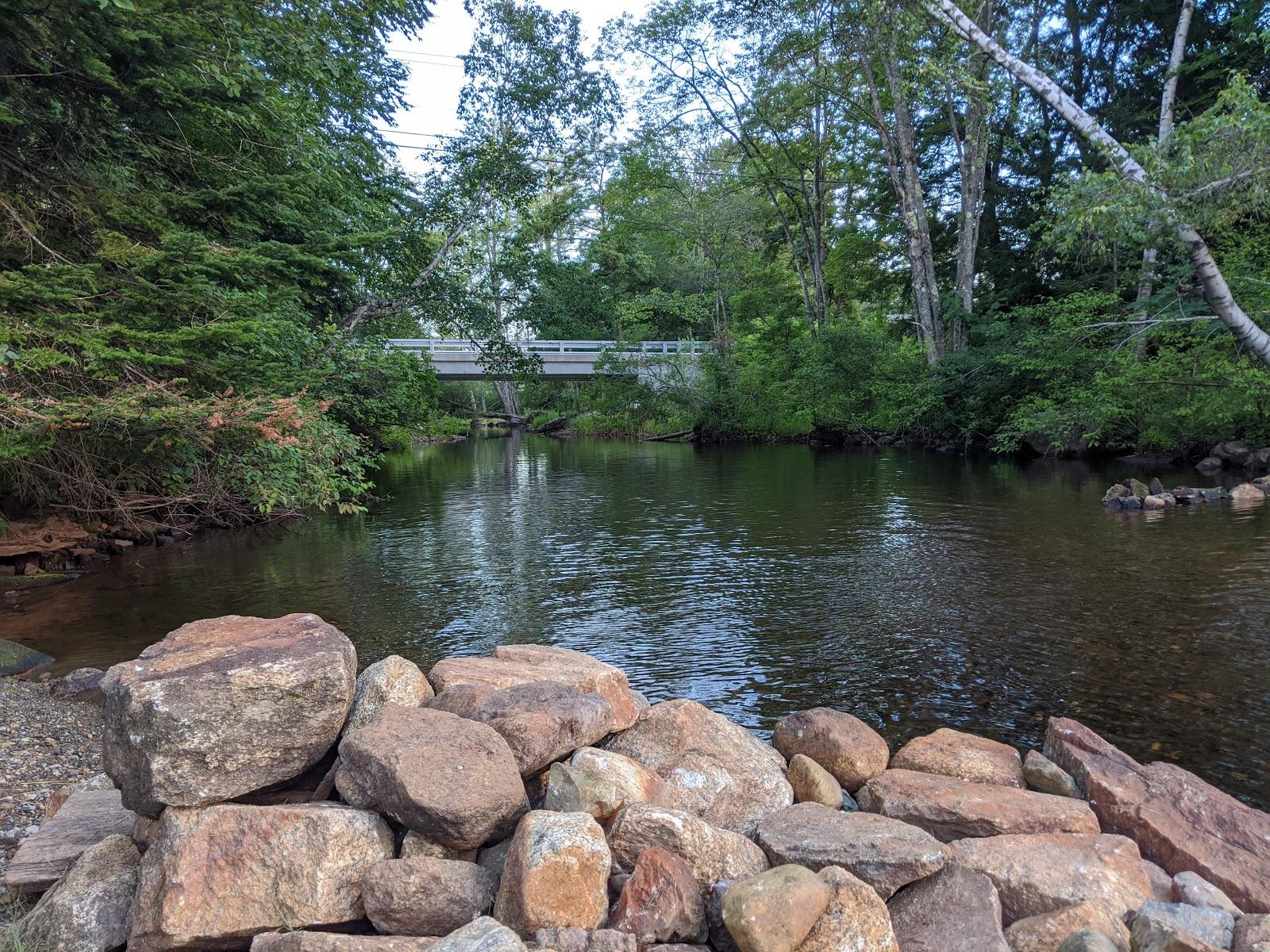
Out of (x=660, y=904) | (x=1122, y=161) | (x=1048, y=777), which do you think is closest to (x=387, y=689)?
(x=660, y=904)

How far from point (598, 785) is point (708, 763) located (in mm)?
977

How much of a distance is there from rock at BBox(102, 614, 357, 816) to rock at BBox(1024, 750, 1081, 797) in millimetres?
4073

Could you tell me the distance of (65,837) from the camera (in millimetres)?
4215

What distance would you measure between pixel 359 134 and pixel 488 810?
21.4m

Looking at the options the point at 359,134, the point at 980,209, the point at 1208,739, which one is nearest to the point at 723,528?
the point at 1208,739

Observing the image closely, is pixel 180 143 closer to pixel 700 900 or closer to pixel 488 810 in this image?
pixel 488 810

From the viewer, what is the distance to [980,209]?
1224 inches

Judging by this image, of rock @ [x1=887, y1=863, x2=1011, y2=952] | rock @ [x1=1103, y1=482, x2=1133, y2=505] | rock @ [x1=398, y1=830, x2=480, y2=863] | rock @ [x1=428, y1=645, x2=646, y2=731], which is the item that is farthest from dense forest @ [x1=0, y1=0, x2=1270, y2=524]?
rock @ [x1=887, y1=863, x2=1011, y2=952]

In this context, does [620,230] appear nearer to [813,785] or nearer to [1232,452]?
[1232,452]

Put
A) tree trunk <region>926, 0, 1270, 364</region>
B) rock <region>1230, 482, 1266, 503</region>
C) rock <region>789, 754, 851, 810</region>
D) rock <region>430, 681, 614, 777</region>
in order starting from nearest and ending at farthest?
rock <region>430, 681, 614, 777</region>
rock <region>789, 754, 851, 810</region>
tree trunk <region>926, 0, 1270, 364</region>
rock <region>1230, 482, 1266, 503</region>

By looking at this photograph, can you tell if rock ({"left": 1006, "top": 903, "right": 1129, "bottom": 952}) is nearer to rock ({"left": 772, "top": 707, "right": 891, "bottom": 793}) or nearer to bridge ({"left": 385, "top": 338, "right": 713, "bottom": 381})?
rock ({"left": 772, "top": 707, "right": 891, "bottom": 793})

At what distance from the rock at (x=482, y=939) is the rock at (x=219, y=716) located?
4.68 ft

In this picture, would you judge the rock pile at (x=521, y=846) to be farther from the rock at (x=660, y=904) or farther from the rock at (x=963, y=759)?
the rock at (x=963, y=759)

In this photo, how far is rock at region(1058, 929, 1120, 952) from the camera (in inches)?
127
